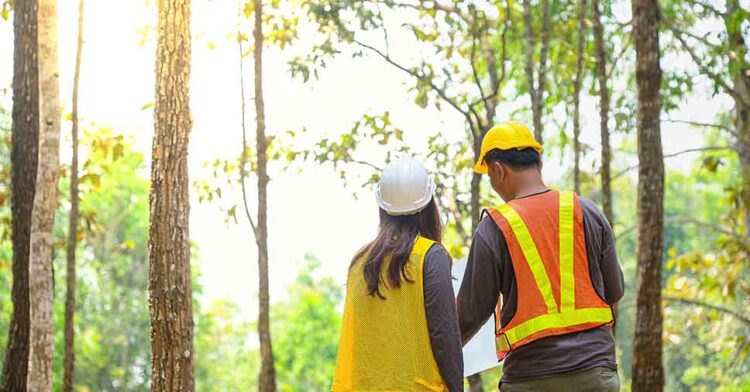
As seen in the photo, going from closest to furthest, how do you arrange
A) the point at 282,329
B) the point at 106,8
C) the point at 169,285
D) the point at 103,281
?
the point at 169,285 → the point at 106,8 → the point at 103,281 → the point at 282,329

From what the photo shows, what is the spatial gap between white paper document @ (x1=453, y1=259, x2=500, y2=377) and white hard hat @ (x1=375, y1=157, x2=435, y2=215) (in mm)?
301

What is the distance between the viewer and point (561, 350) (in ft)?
10.5

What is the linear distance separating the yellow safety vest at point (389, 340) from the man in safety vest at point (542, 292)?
0.14 meters

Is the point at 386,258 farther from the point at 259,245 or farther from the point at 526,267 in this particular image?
the point at 259,245

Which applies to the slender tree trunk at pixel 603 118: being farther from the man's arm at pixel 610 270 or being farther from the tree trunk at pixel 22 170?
the man's arm at pixel 610 270

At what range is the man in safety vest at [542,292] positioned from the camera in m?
3.20

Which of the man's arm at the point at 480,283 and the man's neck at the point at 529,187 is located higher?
the man's neck at the point at 529,187

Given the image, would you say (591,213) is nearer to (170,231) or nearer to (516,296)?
(516,296)

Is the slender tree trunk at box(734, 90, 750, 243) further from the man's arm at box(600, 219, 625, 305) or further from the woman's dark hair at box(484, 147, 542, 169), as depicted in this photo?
the woman's dark hair at box(484, 147, 542, 169)

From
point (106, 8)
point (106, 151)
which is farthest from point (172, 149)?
point (106, 8)

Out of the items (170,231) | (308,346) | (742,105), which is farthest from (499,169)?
(308,346)

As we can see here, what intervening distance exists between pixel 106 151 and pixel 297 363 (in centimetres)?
3931

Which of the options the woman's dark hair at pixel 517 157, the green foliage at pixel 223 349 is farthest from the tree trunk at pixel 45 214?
the green foliage at pixel 223 349

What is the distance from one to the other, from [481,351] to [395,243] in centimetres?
51
